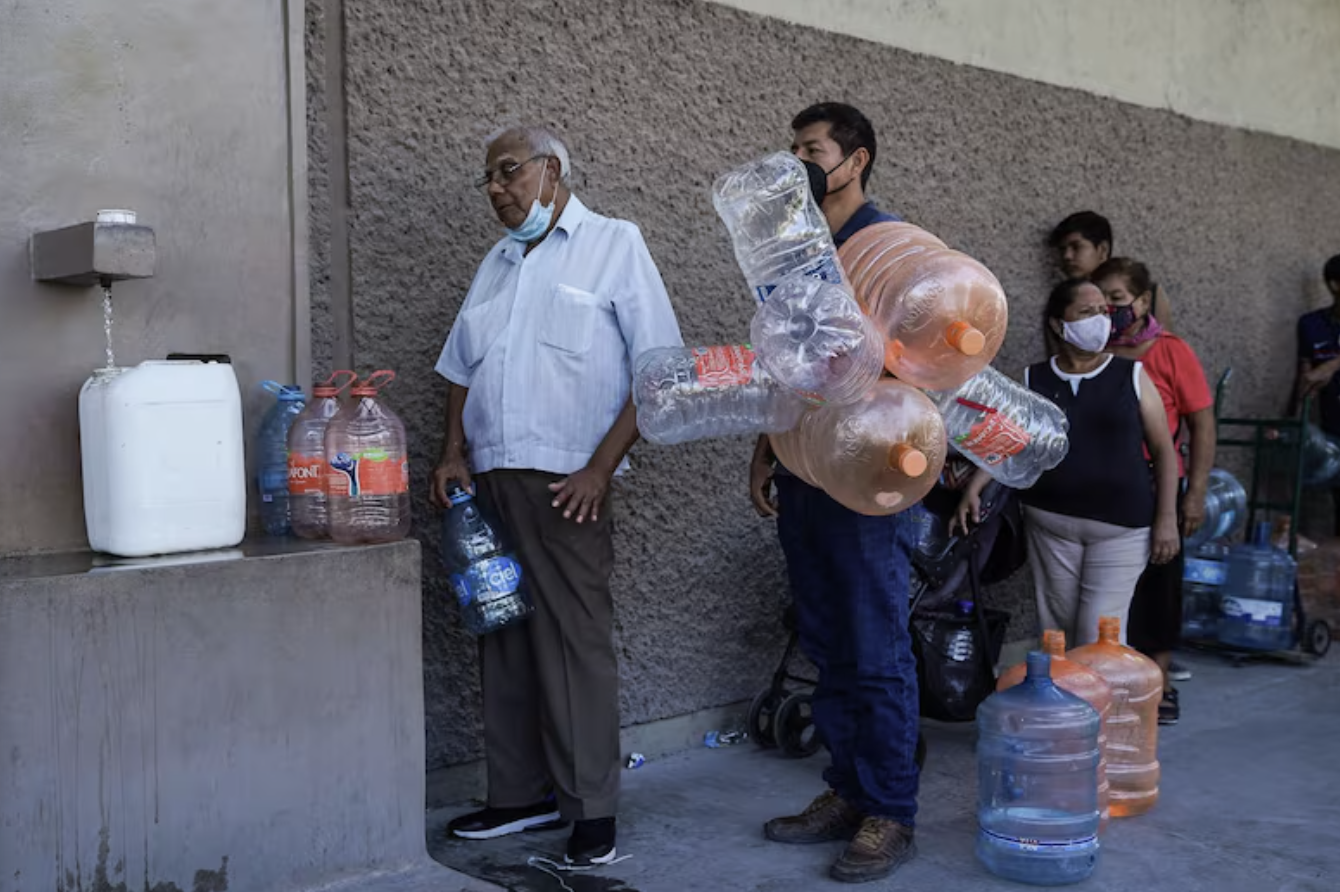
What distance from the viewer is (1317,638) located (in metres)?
6.63

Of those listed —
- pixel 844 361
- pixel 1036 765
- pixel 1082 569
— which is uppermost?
pixel 844 361

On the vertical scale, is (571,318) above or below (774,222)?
below

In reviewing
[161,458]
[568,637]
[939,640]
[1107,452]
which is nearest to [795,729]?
[939,640]

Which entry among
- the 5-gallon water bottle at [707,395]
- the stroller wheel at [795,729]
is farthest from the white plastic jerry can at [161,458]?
the stroller wheel at [795,729]

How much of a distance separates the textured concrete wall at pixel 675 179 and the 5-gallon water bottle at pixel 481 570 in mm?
389

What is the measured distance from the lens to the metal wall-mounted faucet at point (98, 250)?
2.98 metres

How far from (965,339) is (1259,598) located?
4.15 m

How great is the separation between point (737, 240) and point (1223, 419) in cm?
449

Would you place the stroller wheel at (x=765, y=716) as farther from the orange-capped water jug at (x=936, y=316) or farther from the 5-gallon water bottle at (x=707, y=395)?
the orange-capped water jug at (x=936, y=316)

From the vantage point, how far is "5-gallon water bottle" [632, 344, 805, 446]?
10.8 ft

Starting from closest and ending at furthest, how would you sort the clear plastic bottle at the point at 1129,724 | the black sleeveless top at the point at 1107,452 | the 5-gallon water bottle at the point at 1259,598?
1. the clear plastic bottle at the point at 1129,724
2. the black sleeveless top at the point at 1107,452
3. the 5-gallon water bottle at the point at 1259,598

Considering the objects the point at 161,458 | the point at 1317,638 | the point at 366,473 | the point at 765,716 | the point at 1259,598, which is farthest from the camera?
the point at 1317,638

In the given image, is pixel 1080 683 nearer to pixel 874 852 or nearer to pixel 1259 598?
pixel 874 852

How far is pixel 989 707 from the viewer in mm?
3803
